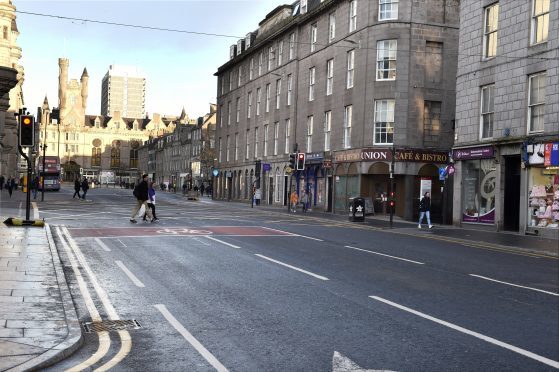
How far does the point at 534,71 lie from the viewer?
78.9 feet

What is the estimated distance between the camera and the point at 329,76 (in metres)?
44.4

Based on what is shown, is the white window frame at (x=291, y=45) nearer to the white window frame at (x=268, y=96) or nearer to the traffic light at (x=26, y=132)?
the white window frame at (x=268, y=96)

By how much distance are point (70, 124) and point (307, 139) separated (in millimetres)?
120643

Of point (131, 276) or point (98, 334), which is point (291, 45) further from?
point (98, 334)

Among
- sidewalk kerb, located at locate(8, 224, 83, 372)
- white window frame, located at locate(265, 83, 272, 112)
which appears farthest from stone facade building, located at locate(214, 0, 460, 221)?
sidewalk kerb, located at locate(8, 224, 83, 372)

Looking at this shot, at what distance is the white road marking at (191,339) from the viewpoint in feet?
19.0

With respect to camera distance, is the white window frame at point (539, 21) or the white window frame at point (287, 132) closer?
the white window frame at point (539, 21)

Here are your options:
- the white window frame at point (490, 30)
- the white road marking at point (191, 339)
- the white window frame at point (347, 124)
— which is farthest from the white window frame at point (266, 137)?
the white road marking at point (191, 339)

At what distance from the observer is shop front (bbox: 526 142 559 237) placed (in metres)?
22.8

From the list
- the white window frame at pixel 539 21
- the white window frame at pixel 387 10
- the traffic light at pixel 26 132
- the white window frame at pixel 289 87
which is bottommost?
the traffic light at pixel 26 132

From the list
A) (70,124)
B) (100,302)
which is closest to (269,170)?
(100,302)

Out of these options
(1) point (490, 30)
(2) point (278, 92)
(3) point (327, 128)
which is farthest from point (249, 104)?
(1) point (490, 30)

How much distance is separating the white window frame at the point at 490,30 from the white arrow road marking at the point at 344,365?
23881 millimetres

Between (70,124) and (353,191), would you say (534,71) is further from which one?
(70,124)
